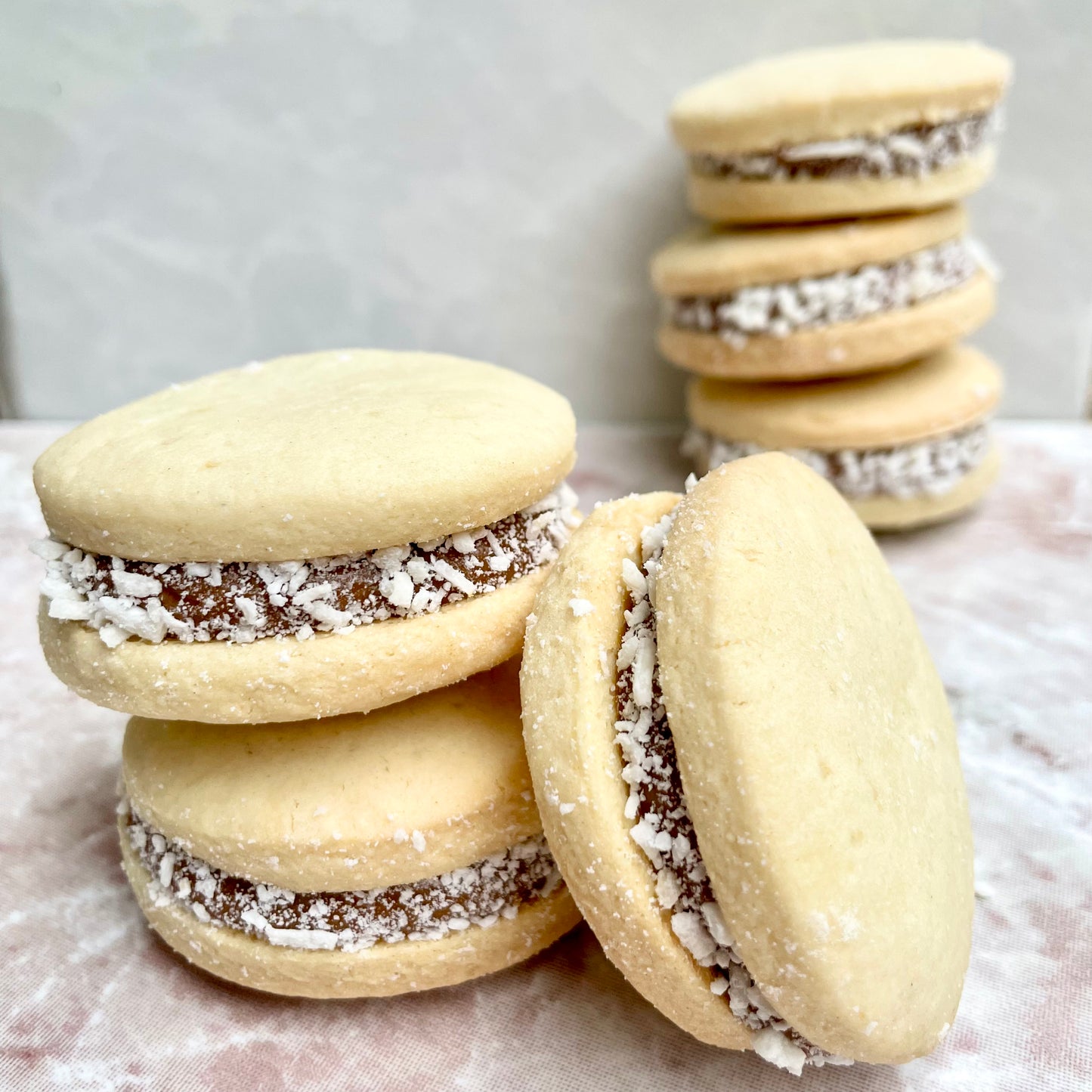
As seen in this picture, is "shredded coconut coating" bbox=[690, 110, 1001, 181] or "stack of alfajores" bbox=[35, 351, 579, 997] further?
"shredded coconut coating" bbox=[690, 110, 1001, 181]

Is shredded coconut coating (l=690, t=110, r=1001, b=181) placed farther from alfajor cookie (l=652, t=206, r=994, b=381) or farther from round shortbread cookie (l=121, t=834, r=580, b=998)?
round shortbread cookie (l=121, t=834, r=580, b=998)

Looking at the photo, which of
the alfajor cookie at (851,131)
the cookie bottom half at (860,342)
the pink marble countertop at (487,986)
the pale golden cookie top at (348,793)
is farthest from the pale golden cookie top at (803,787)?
the alfajor cookie at (851,131)

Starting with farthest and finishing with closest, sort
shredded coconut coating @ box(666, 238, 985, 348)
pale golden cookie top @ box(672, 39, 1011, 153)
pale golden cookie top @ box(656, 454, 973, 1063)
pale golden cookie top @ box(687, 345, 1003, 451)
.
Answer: pale golden cookie top @ box(687, 345, 1003, 451) < shredded coconut coating @ box(666, 238, 985, 348) < pale golden cookie top @ box(672, 39, 1011, 153) < pale golden cookie top @ box(656, 454, 973, 1063)

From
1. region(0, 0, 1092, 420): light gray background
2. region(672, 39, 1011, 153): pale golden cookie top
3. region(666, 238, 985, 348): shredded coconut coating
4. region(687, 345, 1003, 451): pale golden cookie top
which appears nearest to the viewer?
region(672, 39, 1011, 153): pale golden cookie top

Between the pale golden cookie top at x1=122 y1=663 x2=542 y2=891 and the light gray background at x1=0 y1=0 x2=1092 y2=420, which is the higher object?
the light gray background at x1=0 y1=0 x2=1092 y2=420

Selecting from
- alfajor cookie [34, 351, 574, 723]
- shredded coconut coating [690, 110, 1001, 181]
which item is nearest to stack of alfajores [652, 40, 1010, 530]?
shredded coconut coating [690, 110, 1001, 181]

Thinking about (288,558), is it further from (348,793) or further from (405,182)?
(405,182)

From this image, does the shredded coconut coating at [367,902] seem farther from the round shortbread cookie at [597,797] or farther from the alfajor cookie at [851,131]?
the alfajor cookie at [851,131]
